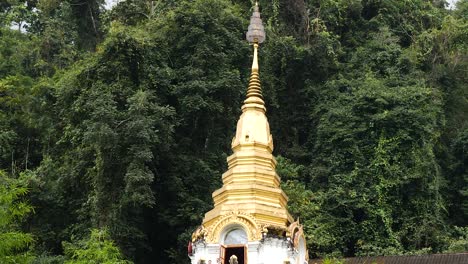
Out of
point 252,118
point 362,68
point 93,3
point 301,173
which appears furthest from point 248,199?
point 93,3

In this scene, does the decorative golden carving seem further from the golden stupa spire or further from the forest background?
the forest background

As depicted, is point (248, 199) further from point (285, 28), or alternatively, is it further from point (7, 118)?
point (285, 28)

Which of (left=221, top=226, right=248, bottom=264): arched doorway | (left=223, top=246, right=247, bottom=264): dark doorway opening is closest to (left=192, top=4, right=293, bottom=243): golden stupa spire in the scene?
(left=221, top=226, right=248, bottom=264): arched doorway

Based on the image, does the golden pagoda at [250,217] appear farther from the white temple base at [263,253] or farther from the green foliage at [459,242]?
the green foliage at [459,242]

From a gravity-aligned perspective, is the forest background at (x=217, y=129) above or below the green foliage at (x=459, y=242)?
above

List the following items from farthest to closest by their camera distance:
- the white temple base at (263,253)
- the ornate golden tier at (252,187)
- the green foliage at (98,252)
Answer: the green foliage at (98,252), the ornate golden tier at (252,187), the white temple base at (263,253)

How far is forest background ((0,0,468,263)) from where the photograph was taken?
2197 centimetres

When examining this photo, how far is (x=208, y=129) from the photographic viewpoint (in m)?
25.0

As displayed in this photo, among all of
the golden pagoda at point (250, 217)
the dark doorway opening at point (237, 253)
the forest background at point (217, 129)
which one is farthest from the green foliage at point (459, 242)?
the dark doorway opening at point (237, 253)

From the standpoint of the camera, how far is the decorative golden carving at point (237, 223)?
1525cm

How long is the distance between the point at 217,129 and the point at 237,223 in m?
9.88

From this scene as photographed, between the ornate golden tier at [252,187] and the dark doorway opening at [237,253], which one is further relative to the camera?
the ornate golden tier at [252,187]

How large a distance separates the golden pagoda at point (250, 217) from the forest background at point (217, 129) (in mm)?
3195

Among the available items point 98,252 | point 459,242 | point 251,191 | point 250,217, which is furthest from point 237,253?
point 459,242
